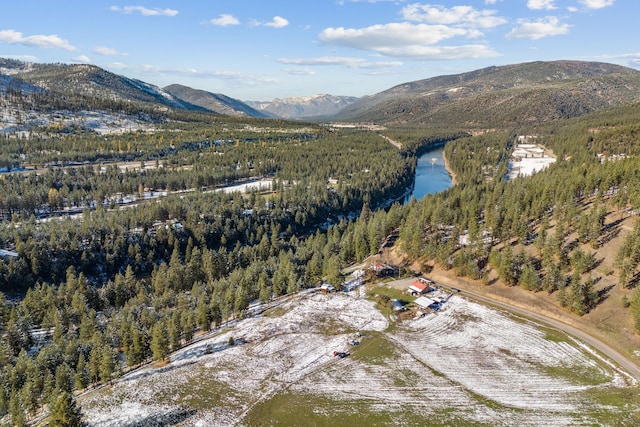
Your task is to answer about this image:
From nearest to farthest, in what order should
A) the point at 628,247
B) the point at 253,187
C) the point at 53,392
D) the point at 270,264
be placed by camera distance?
1. the point at 53,392
2. the point at 628,247
3. the point at 270,264
4. the point at 253,187

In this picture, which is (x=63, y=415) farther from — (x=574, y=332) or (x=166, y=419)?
(x=574, y=332)

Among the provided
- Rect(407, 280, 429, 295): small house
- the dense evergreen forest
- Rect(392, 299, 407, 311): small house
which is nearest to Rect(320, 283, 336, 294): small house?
the dense evergreen forest

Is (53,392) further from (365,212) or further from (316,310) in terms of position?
(365,212)

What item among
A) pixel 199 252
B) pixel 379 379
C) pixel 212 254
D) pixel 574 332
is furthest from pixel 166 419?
pixel 574 332

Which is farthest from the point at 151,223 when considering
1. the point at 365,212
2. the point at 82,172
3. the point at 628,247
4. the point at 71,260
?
the point at 628,247

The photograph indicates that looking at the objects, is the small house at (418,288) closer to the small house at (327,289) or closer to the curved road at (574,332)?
the curved road at (574,332)

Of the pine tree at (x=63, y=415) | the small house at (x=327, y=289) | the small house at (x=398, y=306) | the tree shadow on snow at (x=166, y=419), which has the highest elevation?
the pine tree at (x=63, y=415)

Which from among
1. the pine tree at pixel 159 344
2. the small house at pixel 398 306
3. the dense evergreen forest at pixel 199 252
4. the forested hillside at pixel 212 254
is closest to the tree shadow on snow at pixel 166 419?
the forested hillside at pixel 212 254
